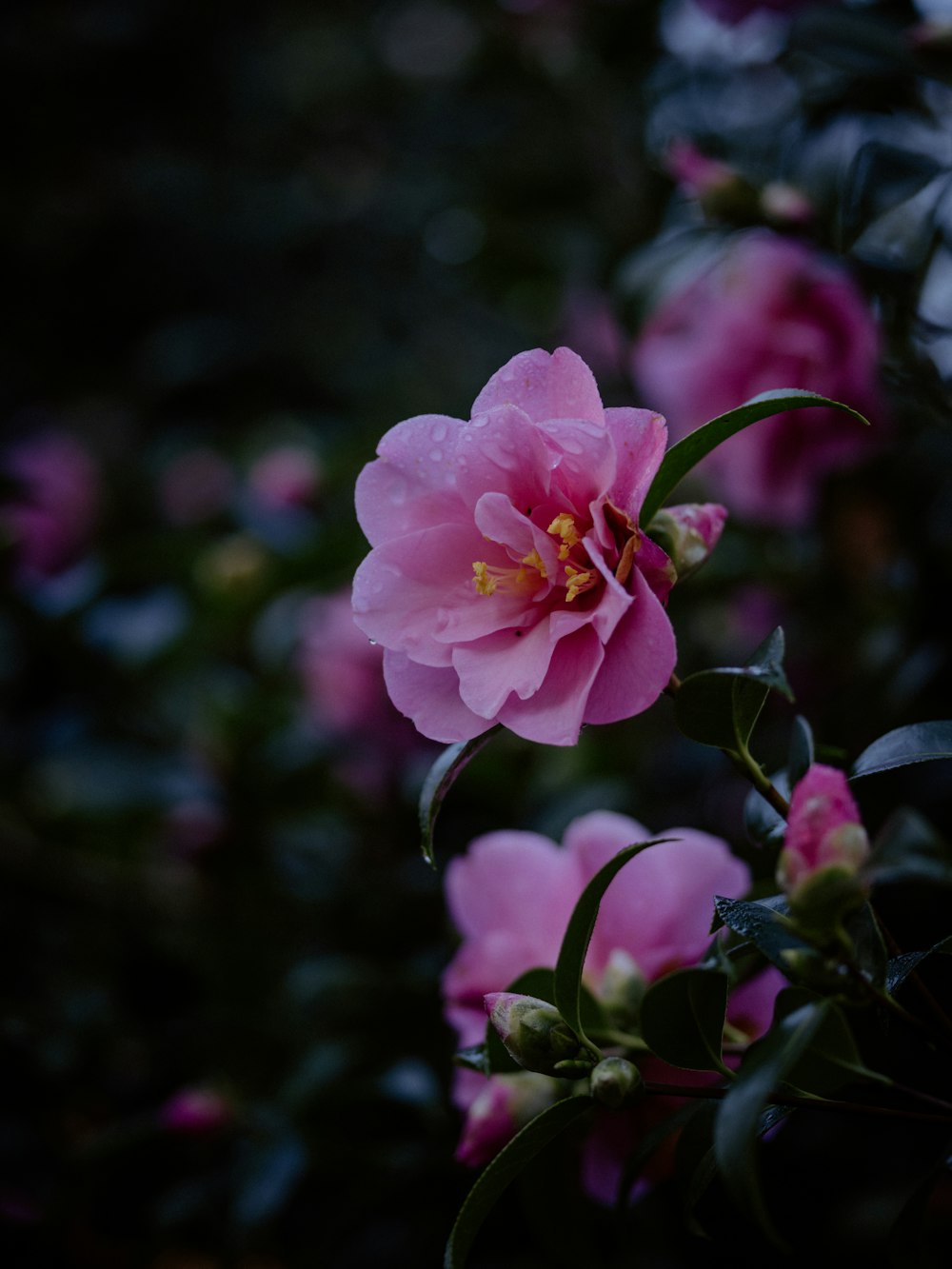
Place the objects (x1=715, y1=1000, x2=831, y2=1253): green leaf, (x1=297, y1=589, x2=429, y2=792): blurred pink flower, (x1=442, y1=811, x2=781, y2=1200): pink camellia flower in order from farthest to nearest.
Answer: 1. (x1=297, y1=589, x2=429, y2=792): blurred pink flower
2. (x1=442, y1=811, x2=781, y2=1200): pink camellia flower
3. (x1=715, y1=1000, x2=831, y2=1253): green leaf

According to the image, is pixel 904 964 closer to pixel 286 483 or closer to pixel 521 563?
pixel 521 563

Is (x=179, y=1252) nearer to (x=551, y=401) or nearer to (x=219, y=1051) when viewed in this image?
(x=219, y=1051)

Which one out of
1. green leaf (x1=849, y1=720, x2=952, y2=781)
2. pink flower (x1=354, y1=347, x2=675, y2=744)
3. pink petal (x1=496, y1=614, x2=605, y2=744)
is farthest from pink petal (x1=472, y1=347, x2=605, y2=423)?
green leaf (x1=849, y1=720, x2=952, y2=781)

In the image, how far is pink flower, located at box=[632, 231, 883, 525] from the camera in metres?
0.97

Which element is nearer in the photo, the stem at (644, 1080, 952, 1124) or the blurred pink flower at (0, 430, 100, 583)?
the stem at (644, 1080, 952, 1124)

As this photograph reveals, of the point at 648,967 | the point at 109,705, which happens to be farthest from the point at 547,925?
the point at 109,705

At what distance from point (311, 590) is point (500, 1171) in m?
1.01

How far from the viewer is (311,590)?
4.65 feet

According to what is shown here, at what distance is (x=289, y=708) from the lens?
1.39 metres

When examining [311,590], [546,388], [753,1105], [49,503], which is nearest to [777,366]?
[546,388]

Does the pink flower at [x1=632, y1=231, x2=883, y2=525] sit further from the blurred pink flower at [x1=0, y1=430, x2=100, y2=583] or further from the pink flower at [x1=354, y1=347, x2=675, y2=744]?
the blurred pink flower at [x1=0, y1=430, x2=100, y2=583]

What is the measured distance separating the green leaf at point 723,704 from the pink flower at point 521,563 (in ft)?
0.09

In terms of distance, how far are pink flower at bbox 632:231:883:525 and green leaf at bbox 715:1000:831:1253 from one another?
0.67 meters

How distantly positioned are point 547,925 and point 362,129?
7.90ft
